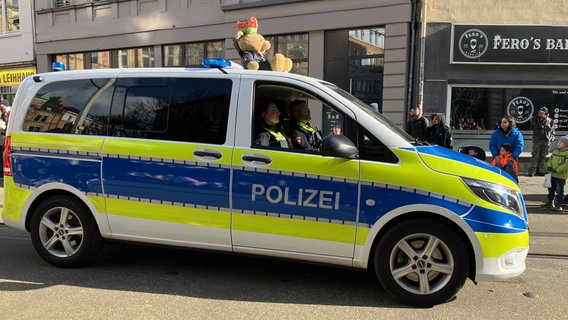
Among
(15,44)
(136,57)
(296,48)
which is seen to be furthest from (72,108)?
(15,44)

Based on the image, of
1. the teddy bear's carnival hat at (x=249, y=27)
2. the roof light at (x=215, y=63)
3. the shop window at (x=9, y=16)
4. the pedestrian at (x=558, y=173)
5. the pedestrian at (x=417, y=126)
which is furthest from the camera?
the shop window at (x=9, y=16)

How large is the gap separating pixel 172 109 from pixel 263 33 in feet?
36.2

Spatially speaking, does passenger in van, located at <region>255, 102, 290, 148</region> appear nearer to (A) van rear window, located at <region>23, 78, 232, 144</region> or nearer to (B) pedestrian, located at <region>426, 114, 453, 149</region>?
(A) van rear window, located at <region>23, 78, 232, 144</region>

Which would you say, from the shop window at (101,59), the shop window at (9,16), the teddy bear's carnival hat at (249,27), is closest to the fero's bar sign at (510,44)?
the teddy bear's carnival hat at (249,27)

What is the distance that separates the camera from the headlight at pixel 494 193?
141 inches

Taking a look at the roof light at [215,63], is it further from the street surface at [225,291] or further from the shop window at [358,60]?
the shop window at [358,60]

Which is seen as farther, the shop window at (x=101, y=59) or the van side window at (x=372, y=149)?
the shop window at (x=101, y=59)

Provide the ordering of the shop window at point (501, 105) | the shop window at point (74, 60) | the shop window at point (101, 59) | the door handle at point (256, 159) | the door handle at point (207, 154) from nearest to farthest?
the door handle at point (256, 159)
the door handle at point (207, 154)
the shop window at point (501, 105)
the shop window at point (101, 59)
the shop window at point (74, 60)

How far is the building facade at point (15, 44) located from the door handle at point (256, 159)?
19877 millimetres

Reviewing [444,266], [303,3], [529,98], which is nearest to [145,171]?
[444,266]

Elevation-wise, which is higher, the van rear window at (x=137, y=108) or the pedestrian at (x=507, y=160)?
the van rear window at (x=137, y=108)

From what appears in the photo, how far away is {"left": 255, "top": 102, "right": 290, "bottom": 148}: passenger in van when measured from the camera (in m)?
4.07

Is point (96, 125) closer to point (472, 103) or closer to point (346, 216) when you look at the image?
point (346, 216)

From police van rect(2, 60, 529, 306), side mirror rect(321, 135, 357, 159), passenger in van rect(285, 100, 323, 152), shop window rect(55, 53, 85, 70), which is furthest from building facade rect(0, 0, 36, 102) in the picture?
side mirror rect(321, 135, 357, 159)
